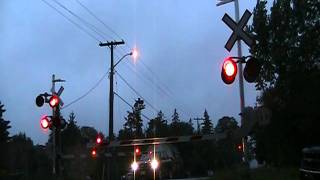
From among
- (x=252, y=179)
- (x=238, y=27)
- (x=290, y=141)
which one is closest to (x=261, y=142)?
(x=290, y=141)

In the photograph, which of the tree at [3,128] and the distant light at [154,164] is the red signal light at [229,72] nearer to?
the distant light at [154,164]

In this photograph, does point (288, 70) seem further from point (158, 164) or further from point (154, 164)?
point (158, 164)

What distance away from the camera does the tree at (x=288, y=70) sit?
95.2 feet

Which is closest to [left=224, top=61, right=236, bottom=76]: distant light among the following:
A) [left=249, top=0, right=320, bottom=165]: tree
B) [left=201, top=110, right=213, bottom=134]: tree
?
[left=249, top=0, right=320, bottom=165]: tree

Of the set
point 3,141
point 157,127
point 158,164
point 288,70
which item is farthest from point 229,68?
point 157,127

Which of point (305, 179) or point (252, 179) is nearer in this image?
point (305, 179)

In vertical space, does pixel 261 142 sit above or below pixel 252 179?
above

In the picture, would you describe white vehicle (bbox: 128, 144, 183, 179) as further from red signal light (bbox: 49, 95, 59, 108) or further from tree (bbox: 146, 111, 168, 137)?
tree (bbox: 146, 111, 168, 137)

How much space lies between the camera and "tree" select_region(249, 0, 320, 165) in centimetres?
2902

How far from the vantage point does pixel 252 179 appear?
75.5ft

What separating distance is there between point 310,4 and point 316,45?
2308 mm

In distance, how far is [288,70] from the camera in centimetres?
2988

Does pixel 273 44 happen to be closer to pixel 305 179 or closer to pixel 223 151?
pixel 305 179

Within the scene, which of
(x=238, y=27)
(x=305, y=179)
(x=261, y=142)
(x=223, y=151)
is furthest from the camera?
(x=223, y=151)
